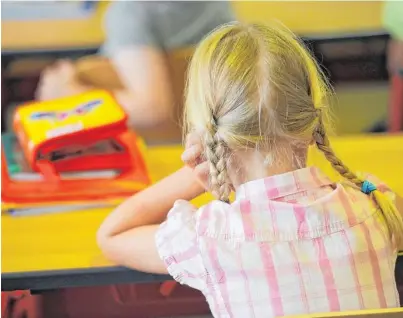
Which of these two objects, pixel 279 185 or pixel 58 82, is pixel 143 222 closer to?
pixel 279 185

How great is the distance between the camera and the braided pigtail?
32.5 inches

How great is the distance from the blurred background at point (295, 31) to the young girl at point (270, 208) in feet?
1.30

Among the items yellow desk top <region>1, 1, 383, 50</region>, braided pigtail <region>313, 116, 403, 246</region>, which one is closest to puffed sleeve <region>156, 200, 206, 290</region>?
braided pigtail <region>313, 116, 403, 246</region>

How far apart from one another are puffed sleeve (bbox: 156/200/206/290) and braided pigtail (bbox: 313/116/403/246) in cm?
16

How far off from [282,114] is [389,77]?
20.1 inches

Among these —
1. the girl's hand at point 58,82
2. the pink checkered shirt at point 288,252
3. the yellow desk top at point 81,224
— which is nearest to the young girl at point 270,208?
the pink checkered shirt at point 288,252

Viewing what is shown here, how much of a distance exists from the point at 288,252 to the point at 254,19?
1.92ft

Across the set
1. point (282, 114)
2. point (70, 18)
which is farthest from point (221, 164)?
point (70, 18)

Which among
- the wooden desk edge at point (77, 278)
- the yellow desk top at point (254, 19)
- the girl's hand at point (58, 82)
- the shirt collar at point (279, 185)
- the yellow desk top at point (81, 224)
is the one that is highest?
Answer: the yellow desk top at point (254, 19)

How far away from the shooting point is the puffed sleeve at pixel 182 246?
804mm

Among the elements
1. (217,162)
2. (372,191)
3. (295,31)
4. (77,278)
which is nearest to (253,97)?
(217,162)

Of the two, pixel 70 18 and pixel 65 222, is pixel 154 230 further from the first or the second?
pixel 70 18

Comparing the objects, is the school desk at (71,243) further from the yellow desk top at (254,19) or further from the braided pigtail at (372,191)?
the yellow desk top at (254,19)

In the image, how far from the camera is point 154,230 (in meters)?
0.89
